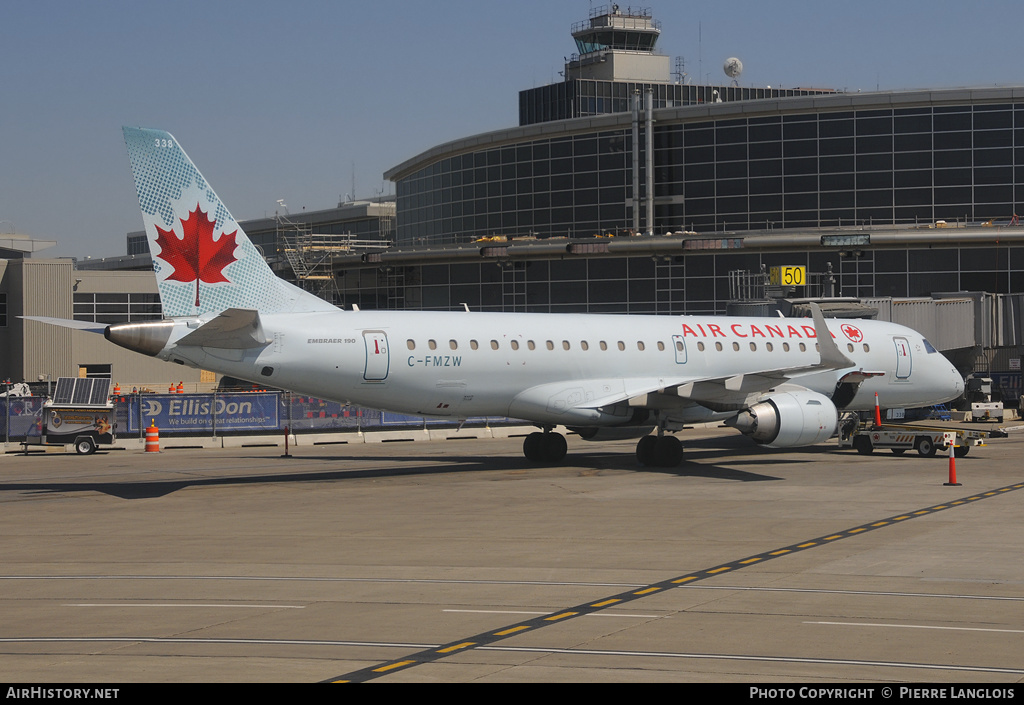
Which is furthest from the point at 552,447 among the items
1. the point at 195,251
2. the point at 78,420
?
the point at 78,420

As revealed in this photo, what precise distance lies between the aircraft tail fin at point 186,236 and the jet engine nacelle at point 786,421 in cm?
1344

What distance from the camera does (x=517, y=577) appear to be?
Answer: 1563 cm

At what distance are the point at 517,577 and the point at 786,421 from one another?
53.8 ft

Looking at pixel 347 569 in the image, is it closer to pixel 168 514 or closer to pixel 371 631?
pixel 371 631

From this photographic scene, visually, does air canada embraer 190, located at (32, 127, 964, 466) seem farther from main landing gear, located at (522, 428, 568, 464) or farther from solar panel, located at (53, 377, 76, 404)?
solar panel, located at (53, 377, 76, 404)

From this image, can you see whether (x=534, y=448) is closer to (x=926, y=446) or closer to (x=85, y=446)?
(x=926, y=446)

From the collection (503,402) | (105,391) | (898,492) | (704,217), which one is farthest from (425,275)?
(898,492)

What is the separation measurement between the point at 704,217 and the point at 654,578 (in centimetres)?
6390

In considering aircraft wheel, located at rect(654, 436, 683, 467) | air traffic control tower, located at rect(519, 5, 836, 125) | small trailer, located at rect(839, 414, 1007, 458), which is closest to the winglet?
aircraft wheel, located at rect(654, 436, 683, 467)

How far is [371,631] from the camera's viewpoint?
12180mm

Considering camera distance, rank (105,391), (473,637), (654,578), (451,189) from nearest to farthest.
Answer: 1. (473,637)
2. (654,578)
3. (105,391)
4. (451,189)

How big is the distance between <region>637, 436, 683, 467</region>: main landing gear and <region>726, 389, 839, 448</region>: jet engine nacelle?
1.82 meters

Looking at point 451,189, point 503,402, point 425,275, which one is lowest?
point 503,402

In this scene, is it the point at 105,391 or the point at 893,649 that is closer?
the point at 893,649
